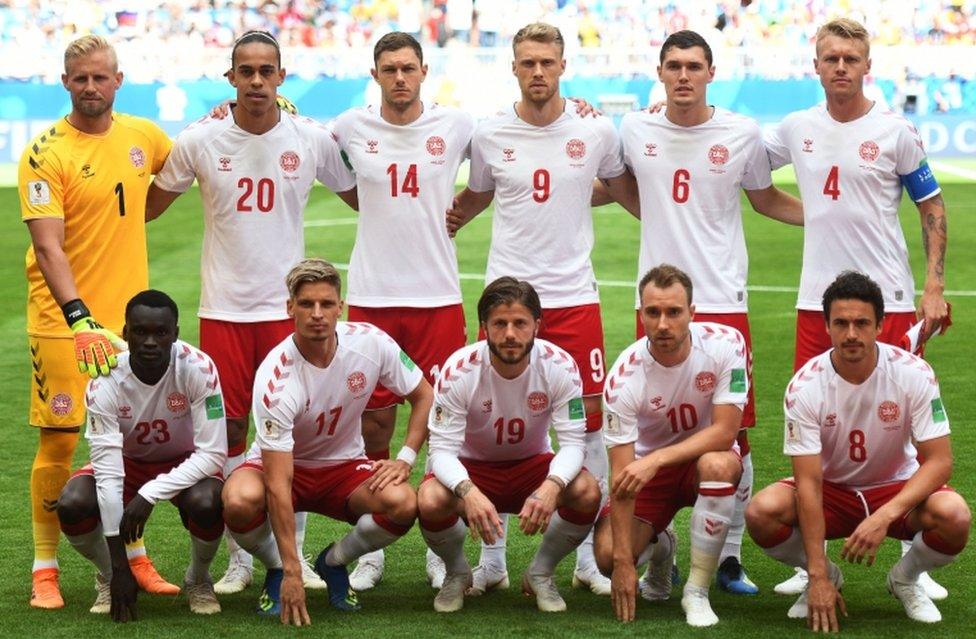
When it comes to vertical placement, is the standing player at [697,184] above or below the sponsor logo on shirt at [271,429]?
above

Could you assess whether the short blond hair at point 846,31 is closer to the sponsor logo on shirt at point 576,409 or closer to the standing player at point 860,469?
the standing player at point 860,469

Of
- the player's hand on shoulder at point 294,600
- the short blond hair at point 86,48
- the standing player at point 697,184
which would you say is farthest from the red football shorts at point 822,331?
the short blond hair at point 86,48

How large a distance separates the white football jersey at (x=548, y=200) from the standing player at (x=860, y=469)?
131 cm

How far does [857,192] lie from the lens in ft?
22.1

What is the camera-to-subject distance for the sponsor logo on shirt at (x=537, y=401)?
6.23m

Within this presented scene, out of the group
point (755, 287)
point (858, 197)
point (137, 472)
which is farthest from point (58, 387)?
point (755, 287)

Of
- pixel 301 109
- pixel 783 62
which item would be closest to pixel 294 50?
pixel 301 109

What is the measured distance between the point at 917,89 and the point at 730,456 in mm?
21169

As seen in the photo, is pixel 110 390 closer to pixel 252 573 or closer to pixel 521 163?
pixel 252 573

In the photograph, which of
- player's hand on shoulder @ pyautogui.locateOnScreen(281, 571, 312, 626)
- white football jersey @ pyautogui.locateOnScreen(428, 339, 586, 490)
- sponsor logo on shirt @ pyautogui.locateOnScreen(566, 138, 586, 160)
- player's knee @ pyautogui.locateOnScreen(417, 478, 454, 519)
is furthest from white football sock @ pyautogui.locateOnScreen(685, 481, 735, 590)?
sponsor logo on shirt @ pyautogui.locateOnScreen(566, 138, 586, 160)

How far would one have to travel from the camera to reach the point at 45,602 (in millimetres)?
6223

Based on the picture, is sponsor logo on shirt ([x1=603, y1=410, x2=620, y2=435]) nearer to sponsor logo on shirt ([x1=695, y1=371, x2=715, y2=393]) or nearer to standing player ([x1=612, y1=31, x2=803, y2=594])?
sponsor logo on shirt ([x1=695, y1=371, x2=715, y2=393])

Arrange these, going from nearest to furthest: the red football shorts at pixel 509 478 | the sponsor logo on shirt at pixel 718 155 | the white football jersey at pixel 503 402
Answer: the white football jersey at pixel 503 402
the red football shorts at pixel 509 478
the sponsor logo on shirt at pixel 718 155

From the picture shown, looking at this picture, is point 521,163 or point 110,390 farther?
point 521,163
